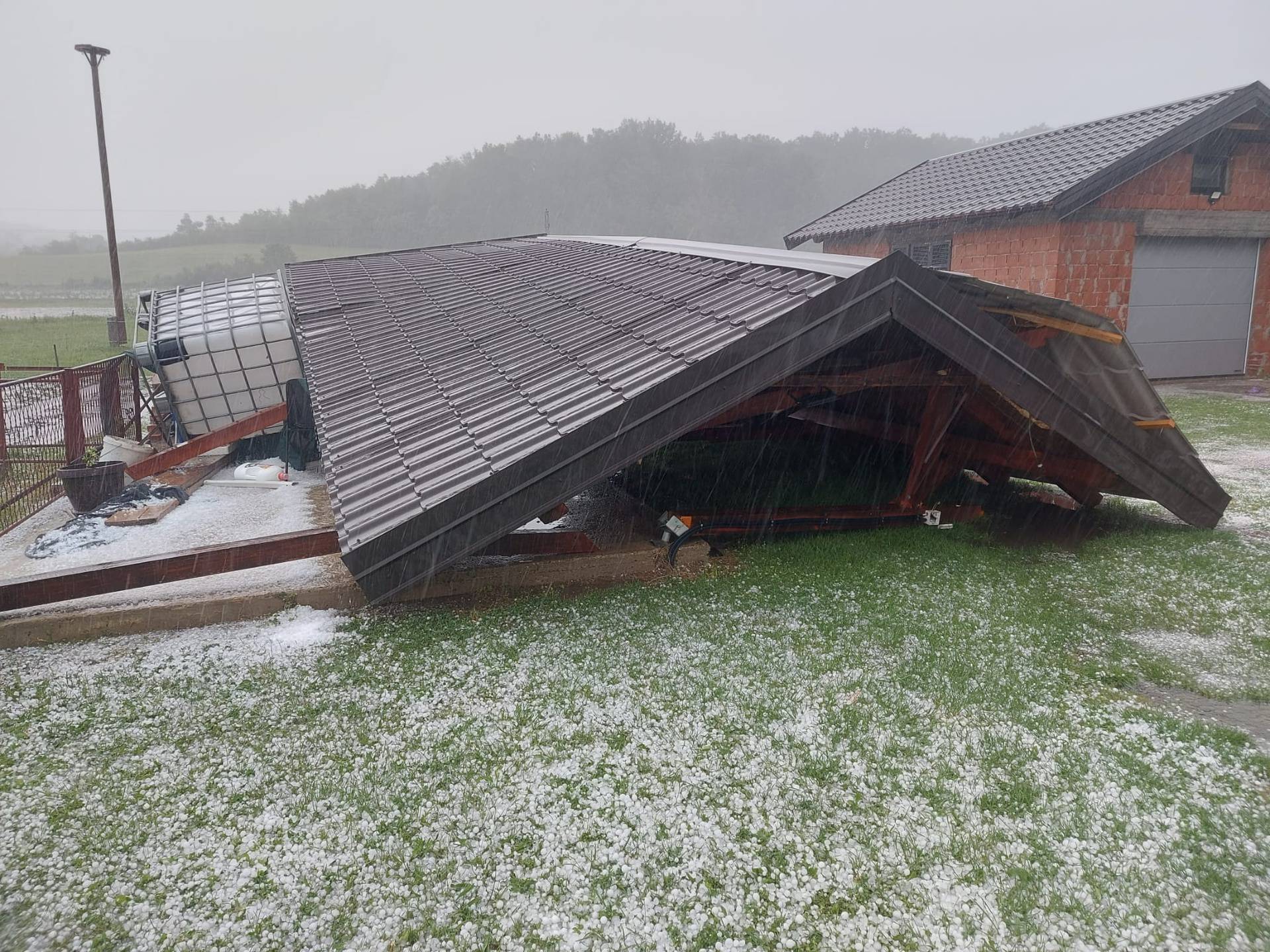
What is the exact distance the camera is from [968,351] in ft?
13.9

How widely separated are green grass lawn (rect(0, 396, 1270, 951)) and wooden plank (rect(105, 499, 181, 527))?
297 cm

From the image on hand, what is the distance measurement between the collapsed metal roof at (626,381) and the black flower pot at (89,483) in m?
2.56

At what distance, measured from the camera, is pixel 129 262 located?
5066 centimetres

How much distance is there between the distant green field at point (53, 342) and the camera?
58.1ft

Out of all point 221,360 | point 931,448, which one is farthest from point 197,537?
point 931,448

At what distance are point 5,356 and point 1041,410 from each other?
860 inches

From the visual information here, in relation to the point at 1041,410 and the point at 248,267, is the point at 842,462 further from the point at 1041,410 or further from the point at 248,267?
the point at 248,267

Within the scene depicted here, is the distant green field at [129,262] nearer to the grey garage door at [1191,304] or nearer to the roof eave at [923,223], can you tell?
the roof eave at [923,223]

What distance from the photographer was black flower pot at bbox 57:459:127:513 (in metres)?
7.20

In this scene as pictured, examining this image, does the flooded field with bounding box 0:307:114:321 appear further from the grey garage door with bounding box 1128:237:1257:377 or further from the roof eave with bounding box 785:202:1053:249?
the grey garage door with bounding box 1128:237:1257:377

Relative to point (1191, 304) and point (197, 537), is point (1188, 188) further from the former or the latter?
point (197, 537)

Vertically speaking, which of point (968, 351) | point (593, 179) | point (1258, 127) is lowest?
point (968, 351)

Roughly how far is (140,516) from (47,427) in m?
2.58

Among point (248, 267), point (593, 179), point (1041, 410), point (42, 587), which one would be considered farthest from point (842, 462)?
point (593, 179)
